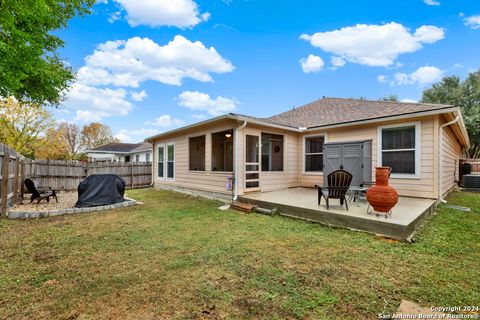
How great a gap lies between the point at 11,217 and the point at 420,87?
1261 inches

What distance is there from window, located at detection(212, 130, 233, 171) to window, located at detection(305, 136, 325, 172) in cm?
305

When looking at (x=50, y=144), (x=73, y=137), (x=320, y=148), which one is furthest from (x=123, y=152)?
(x=320, y=148)

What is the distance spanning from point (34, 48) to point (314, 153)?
10.5 m

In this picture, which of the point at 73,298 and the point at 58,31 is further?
the point at 58,31

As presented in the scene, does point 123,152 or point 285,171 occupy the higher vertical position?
point 123,152

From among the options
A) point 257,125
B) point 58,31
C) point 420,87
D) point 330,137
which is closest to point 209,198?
point 257,125

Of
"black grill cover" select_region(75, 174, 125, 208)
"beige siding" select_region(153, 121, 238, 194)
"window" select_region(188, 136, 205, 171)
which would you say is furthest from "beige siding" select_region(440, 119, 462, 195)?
"black grill cover" select_region(75, 174, 125, 208)

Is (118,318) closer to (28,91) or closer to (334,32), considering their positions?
(28,91)

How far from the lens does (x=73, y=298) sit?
2.16 metres

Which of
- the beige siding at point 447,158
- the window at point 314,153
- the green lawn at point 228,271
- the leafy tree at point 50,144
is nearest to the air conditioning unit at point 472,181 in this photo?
the beige siding at point 447,158

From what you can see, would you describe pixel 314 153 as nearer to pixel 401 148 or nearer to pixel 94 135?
pixel 401 148

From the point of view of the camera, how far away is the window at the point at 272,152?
7863mm

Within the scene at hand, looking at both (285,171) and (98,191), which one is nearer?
(98,191)

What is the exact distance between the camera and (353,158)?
6469mm
